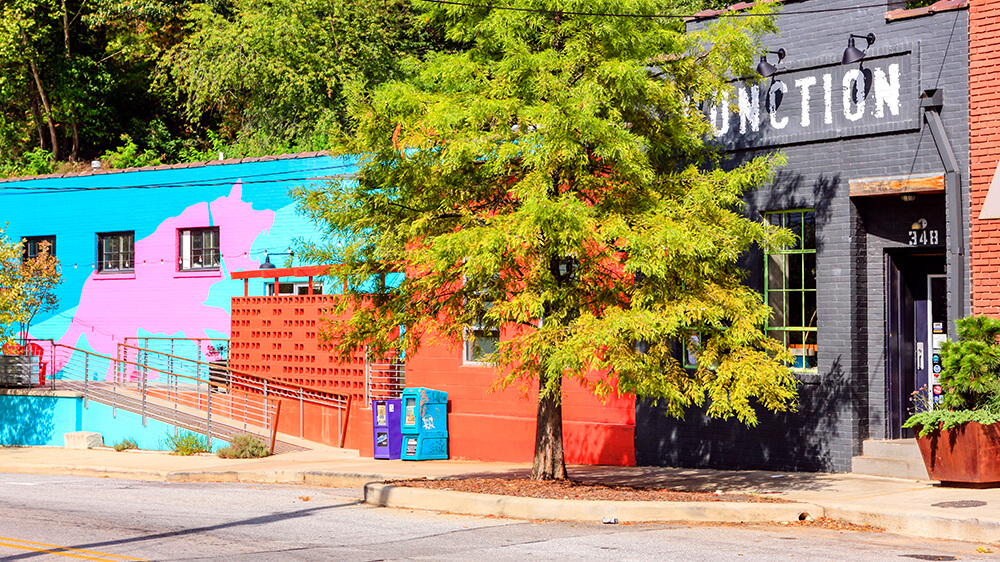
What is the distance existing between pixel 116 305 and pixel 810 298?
2103cm

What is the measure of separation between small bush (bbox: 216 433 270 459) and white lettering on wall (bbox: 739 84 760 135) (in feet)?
34.5

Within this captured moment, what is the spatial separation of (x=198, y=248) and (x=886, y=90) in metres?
19.8

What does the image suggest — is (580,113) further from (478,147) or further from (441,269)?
(441,269)

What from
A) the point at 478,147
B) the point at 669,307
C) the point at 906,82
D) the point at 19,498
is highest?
the point at 906,82

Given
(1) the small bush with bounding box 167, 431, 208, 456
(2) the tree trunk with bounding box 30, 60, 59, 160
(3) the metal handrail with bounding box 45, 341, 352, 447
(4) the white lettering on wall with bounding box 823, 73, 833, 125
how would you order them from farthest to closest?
(2) the tree trunk with bounding box 30, 60, 59, 160 → (3) the metal handrail with bounding box 45, 341, 352, 447 → (1) the small bush with bounding box 167, 431, 208, 456 → (4) the white lettering on wall with bounding box 823, 73, 833, 125

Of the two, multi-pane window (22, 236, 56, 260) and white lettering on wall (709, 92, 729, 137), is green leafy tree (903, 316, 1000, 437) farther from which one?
multi-pane window (22, 236, 56, 260)

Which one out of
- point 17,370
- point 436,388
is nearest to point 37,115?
point 17,370

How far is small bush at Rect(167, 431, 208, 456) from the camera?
71.1 feet

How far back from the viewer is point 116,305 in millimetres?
30062

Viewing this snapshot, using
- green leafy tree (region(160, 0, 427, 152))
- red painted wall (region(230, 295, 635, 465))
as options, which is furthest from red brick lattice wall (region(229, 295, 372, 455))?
green leafy tree (region(160, 0, 427, 152))

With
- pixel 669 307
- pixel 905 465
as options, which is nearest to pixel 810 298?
pixel 905 465

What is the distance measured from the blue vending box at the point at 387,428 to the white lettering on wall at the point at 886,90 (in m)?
9.29

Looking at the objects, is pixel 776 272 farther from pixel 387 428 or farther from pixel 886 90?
pixel 387 428

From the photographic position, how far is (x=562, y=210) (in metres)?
11.2
